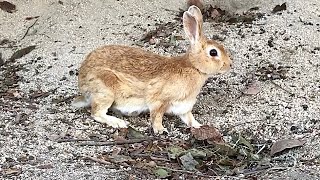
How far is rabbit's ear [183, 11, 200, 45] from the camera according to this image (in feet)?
20.2

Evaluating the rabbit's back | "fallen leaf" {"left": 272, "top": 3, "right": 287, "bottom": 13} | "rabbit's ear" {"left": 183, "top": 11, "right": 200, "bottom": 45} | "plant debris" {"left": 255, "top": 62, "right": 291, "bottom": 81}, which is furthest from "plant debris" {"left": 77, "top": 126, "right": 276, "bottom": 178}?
"fallen leaf" {"left": 272, "top": 3, "right": 287, "bottom": 13}

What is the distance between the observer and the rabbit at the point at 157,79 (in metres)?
6.14

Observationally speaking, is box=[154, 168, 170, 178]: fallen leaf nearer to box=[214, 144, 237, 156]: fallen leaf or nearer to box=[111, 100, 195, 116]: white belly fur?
box=[214, 144, 237, 156]: fallen leaf

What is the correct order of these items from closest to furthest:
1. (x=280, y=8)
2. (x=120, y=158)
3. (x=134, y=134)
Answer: (x=120, y=158), (x=134, y=134), (x=280, y=8)

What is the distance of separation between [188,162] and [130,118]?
1264 mm

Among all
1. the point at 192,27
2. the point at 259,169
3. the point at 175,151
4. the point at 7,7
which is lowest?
the point at 7,7

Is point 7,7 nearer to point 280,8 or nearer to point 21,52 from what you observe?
point 21,52

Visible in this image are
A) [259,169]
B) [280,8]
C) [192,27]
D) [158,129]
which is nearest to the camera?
[259,169]

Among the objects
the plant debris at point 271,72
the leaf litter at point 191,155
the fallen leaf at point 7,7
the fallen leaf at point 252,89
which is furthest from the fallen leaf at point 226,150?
the fallen leaf at point 7,7

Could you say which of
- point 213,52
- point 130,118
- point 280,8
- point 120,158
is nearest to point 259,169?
point 120,158

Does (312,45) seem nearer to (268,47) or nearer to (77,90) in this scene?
(268,47)

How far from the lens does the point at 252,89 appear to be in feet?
22.0

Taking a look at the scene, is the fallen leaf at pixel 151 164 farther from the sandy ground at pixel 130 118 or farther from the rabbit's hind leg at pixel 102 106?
the rabbit's hind leg at pixel 102 106

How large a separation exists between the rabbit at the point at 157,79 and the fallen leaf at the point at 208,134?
328mm
